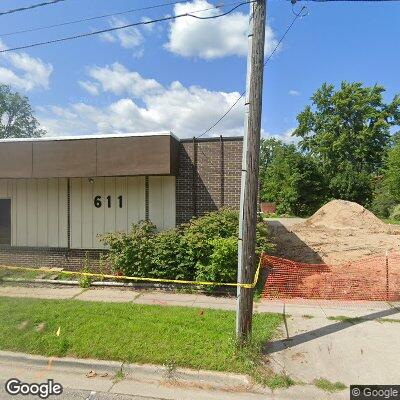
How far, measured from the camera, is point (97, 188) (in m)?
10.3

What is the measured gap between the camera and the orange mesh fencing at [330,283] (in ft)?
25.4

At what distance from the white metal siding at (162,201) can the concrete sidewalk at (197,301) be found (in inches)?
93.6

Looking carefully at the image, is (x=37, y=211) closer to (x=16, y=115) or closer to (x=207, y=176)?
(x=207, y=176)

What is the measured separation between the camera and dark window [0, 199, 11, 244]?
10828mm

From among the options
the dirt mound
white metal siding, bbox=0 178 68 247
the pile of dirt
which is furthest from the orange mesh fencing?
the dirt mound

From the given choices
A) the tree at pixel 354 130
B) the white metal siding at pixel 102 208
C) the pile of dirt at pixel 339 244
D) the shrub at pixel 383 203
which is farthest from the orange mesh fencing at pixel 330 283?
the tree at pixel 354 130

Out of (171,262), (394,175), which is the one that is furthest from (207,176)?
(394,175)

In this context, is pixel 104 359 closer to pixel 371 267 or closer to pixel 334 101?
pixel 371 267

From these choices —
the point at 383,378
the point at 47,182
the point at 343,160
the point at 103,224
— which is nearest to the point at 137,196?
the point at 103,224

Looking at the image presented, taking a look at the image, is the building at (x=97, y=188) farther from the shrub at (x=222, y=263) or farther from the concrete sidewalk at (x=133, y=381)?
the concrete sidewalk at (x=133, y=381)

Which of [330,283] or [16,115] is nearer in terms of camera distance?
[330,283]

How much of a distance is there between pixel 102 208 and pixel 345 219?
2136 centimetres

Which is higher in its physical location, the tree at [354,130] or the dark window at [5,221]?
the tree at [354,130]

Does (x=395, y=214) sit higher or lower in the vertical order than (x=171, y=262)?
lower
